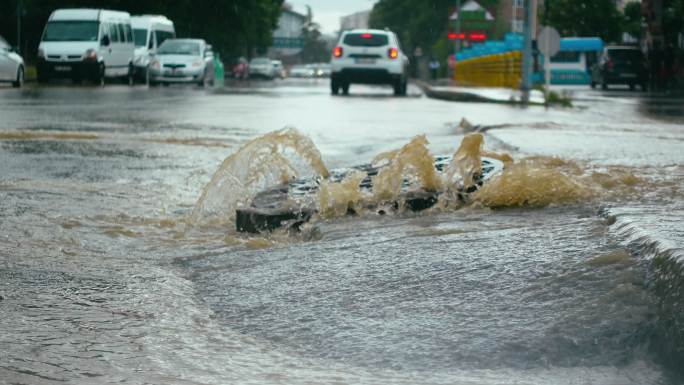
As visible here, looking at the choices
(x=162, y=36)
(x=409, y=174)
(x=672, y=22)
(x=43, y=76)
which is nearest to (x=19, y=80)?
(x=43, y=76)

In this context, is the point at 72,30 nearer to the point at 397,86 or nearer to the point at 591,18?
the point at 397,86

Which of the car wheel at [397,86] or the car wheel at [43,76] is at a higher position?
the car wheel at [43,76]

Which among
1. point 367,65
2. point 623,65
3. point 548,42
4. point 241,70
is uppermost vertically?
point 548,42

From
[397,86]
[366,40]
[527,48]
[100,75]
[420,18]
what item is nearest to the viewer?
[527,48]

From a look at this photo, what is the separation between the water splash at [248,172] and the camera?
6.60 m

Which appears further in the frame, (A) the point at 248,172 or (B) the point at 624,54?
(B) the point at 624,54

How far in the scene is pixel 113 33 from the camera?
37125 millimetres

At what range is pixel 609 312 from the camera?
343 cm

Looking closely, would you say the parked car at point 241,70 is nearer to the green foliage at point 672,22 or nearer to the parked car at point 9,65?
the green foliage at point 672,22

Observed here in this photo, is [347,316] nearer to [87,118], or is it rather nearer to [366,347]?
[366,347]

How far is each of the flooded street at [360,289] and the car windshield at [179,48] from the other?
31.6 meters

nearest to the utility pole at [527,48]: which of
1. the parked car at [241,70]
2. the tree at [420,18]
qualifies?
the parked car at [241,70]

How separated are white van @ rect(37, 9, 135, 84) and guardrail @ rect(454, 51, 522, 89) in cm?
1148

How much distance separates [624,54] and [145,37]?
16827mm
